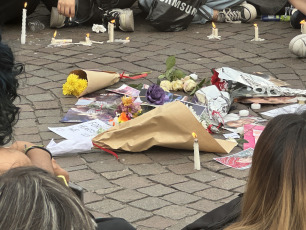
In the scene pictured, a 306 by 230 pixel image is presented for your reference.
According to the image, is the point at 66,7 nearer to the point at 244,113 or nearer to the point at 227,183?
the point at 244,113

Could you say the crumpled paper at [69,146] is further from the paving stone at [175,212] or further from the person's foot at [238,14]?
the person's foot at [238,14]

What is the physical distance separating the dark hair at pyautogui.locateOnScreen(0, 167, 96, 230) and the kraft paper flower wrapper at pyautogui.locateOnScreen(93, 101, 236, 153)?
306 centimetres

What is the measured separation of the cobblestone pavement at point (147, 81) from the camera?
4.11 meters

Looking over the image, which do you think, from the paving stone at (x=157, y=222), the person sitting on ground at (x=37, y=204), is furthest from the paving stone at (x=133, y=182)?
the person sitting on ground at (x=37, y=204)

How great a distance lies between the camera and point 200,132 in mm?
4703

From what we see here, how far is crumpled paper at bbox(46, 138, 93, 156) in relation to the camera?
15.6 ft

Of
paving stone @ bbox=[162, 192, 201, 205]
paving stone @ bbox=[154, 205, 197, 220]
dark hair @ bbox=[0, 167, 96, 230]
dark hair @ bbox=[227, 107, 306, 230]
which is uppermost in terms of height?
dark hair @ bbox=[0, 167, 96, 230]

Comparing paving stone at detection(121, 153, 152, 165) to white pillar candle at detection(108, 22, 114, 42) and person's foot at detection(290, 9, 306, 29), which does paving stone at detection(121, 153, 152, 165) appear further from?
person's foot at detection(290, 9, 306, 29)

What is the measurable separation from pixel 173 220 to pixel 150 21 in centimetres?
430

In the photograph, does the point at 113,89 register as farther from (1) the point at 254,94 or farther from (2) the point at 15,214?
(2) the point at 15,214

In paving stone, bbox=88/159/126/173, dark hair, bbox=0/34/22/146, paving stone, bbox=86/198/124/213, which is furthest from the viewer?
paving stone, bbox=88/159/126/173

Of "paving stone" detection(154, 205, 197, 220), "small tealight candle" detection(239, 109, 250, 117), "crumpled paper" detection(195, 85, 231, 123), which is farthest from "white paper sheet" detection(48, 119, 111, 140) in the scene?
"paving stone" detection(154, 205, 197, 220)

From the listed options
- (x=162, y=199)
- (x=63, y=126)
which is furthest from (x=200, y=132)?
(x=63, y=126)

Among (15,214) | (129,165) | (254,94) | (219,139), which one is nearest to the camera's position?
(15,214)
